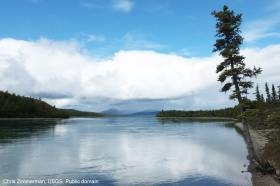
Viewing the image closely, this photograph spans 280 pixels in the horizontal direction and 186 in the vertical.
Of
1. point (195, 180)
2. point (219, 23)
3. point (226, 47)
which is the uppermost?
point (219, 23)

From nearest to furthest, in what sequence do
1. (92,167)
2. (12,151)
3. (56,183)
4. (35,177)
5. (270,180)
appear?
(270,180), (56,183), (35,177), (92,167), (12,151)

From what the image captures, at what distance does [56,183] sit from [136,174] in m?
9.33

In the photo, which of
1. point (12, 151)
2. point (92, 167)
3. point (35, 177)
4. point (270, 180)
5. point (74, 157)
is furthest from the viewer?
point (12, 151)

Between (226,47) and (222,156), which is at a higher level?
(226,47)

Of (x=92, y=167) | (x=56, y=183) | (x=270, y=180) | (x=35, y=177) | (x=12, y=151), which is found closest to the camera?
(x=270, y=180)

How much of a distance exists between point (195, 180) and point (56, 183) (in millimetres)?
14001

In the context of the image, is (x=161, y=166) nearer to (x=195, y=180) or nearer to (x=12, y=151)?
(x=195, y=180)

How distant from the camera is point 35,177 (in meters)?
39.0

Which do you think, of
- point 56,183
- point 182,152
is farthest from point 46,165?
point 182,152

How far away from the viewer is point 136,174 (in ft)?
134

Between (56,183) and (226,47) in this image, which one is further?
(226,47)

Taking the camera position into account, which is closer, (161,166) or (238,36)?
(238,36)

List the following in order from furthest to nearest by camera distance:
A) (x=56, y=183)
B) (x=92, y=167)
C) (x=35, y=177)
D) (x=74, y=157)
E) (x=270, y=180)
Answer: (x=74, y=157) → (x=92, y=167) → (x=35, y=177) → (x=56, y=183) → (x=270, y=180)

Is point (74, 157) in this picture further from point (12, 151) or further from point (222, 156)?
point (222, 156)
